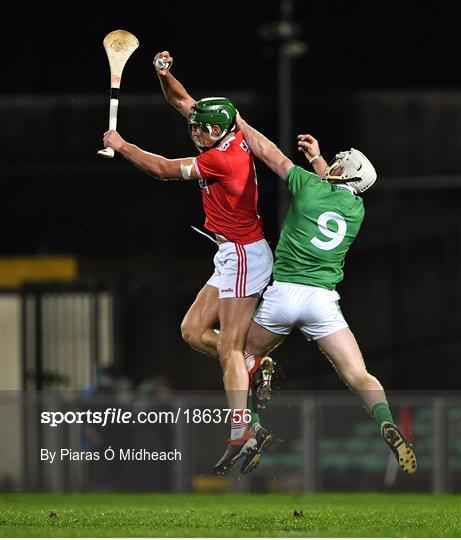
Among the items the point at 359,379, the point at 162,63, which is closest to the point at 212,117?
the point at 162,63

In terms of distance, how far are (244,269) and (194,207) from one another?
6.40m

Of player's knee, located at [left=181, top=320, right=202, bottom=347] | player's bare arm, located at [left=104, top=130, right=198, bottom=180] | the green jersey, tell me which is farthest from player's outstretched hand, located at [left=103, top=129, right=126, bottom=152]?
player's knee, located at [left=181, top=320, right=202, bottom=347]

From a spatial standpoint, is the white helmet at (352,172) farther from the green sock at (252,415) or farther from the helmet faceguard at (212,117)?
the green sock at (252,415)

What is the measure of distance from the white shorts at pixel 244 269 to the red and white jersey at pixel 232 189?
8 cm

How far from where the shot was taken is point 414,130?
78.6 feet

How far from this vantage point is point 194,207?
22.8 meters

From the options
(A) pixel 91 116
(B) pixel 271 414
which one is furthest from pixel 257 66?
(B) pixel 271 414

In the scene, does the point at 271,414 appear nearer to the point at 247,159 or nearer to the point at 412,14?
the point at 247,159

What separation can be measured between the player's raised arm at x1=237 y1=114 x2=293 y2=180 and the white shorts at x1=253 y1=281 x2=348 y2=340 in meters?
1.03

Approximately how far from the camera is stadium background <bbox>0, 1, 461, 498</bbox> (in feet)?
78.6

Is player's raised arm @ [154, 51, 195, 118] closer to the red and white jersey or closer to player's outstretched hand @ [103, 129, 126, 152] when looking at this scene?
the red and white jersey

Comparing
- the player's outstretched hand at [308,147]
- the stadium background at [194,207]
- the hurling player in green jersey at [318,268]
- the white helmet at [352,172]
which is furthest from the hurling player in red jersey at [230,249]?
the stadium background at [194,207]

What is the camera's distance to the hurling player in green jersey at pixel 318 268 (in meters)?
16.3

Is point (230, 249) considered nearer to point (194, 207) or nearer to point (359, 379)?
point (359, 379)
